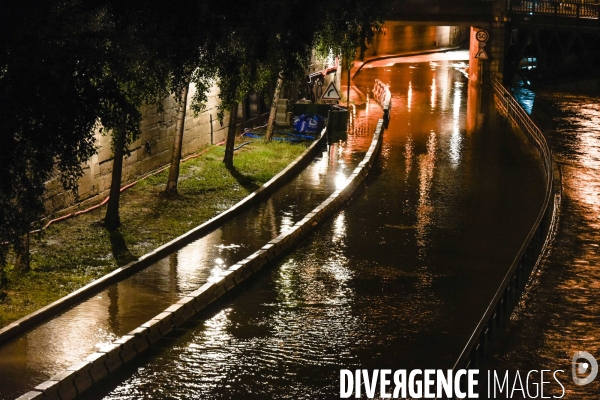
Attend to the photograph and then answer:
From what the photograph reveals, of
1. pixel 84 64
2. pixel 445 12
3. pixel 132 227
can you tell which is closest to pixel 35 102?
pixel 84 64

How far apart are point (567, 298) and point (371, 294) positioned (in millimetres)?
3106

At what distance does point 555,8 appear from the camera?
158 feet

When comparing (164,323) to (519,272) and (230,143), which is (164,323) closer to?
(519,272)

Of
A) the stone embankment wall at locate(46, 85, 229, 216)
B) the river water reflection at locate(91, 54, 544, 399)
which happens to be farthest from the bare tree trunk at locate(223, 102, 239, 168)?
the river water reflection at locate(91, 54, 544, 399)

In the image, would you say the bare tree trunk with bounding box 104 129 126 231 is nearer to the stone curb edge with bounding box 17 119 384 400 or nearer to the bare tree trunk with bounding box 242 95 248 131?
the stone curb edge with bounding box 17 119 384 400

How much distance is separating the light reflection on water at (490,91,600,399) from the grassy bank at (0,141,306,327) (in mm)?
6524

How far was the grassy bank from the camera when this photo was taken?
14144 mm

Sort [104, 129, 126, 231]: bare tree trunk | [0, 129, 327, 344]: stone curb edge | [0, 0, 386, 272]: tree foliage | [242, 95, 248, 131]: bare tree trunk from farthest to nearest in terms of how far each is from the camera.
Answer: [242, 95, 248, 131]: bare tree trunk < [104, 129, 126, 231]: bare tree trunk < [0, 129, 327, 344]: stone curb edge < [0, 0, 386, 272]: tree foliage

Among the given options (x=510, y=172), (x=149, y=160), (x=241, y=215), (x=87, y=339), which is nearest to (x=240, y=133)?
(x=149, y=160)

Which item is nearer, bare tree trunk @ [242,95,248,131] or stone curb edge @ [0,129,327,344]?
stone curb edge @ [0,129,327,344]

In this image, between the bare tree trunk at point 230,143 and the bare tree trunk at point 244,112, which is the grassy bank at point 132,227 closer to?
the bare tree trunk at point 230,143

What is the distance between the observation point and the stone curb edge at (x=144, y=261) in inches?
480

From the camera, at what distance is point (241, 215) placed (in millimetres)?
19172

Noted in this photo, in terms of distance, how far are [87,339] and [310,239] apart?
655cm
